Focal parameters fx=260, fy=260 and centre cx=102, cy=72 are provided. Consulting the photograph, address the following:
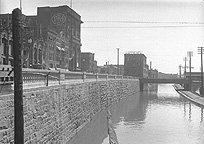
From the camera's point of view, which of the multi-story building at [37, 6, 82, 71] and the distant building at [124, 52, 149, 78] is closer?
the multi-story building at [37, 6, 82, 71]

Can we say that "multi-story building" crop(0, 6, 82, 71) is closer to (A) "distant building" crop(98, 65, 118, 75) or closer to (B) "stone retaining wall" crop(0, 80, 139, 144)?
(B) "stone retaining wall" crop(0, 80, 139, 144)

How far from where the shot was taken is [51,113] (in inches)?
500

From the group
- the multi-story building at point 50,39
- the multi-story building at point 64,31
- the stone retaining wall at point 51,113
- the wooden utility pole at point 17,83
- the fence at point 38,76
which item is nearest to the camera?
the wooden utility pole at point 17,83

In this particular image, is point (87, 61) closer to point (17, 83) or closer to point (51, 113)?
point (51, 113)

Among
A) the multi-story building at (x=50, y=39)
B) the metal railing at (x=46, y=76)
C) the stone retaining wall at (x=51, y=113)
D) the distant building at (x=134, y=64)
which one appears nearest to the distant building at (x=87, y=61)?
the multi-story building at (x=50, y=39)

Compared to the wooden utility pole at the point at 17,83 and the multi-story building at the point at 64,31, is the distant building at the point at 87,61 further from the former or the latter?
the wooden utility pole at the point at 17,83

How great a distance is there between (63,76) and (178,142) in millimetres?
8201

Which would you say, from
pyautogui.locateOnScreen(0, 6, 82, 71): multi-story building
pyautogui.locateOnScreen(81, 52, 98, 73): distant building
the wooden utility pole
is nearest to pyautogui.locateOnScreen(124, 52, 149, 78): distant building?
pyautogui.locateOnScreen(81, 52, 98, 73): distant building

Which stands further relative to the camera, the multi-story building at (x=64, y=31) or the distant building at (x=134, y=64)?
the distant building at (x=134, y=64)

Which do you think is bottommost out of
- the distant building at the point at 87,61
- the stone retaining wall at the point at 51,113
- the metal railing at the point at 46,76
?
the stone retaining wall at the point at 51,113

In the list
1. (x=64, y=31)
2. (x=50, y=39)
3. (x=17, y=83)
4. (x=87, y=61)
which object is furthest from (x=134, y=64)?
(x=17, y=83)

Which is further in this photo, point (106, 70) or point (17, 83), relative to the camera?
point (106, 70)

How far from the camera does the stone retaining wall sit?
8.53m

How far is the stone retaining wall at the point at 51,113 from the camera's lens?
853cm
